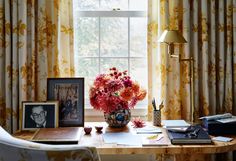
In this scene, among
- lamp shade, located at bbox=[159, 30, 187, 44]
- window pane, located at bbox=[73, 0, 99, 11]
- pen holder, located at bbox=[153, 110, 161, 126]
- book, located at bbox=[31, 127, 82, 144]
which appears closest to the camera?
book, located at bbox=[31, 127, 82, 144]

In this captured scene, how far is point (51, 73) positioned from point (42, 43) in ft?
0.78

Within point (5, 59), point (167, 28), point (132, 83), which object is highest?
point (167, 28)

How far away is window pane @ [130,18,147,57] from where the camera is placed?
3217mm

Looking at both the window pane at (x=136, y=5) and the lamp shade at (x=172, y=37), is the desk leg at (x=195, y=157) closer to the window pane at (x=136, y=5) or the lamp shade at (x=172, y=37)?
the lamp shade at (x=172, y=37)

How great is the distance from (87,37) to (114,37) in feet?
0.72

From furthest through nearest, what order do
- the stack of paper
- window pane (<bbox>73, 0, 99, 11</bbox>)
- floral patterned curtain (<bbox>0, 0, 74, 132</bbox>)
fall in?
window pane (<bbox>73, 0, 99, 11</bbox>)
floral patterned curtain (<bbox>0, 0, 74, 132</bbox>)
the stack of paper

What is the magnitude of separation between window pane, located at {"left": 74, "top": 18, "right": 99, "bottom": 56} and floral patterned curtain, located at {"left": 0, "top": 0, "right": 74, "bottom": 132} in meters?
0.19

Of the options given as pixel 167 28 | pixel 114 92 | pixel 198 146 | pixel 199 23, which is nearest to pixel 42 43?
pixel 114 92

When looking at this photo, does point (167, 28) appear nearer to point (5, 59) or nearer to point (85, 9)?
point (85, 9)

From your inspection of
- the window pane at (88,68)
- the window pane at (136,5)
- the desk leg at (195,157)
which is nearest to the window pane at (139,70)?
the window pane at (88,68)

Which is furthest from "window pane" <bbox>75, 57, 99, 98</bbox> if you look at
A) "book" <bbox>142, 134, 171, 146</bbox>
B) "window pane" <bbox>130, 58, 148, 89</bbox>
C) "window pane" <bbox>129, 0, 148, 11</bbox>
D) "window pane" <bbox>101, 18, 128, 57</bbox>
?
"book" <bbox>142, 134, 171, 146</bbox>

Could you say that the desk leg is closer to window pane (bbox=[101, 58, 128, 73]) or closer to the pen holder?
the pen holder

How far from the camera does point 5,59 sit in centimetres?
296

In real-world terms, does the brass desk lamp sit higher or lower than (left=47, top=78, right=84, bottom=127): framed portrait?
higher
